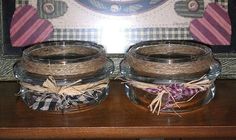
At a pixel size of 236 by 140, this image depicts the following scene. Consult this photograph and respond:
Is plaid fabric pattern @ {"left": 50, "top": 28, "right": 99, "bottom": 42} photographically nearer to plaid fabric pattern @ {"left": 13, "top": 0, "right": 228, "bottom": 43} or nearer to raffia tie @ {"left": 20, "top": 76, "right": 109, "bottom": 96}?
plaid fabric pattern @ {"left": 13, "top": 0, "right": 228, "bottom": 43}

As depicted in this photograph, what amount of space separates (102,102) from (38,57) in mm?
105

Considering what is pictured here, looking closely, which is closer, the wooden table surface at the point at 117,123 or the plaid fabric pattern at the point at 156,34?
the wooden table surface at the point at 117,123

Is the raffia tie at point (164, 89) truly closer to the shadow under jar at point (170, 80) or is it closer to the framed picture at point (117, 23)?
the shadow under jar at point (170, 80)

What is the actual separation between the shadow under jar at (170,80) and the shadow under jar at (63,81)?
40mm

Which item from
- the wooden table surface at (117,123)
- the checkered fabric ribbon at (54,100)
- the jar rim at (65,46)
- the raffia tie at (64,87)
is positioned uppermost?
the jar rim at (65,46)

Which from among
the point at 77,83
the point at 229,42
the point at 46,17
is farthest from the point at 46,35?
the point at 229,42

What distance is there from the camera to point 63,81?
0.45 meters

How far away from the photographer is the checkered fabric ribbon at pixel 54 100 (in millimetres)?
456

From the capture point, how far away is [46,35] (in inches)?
21.3

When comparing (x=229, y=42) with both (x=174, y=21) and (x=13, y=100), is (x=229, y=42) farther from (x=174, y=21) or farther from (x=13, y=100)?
(x=13, y=100)

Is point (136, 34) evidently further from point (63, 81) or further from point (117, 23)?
point (63, 81)

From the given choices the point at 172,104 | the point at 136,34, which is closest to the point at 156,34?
the point at 136,34

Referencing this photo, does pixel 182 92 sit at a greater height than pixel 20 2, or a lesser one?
lesser

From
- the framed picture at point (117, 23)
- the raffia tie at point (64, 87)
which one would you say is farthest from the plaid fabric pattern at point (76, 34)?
the raffia tie at point (64, 87)
